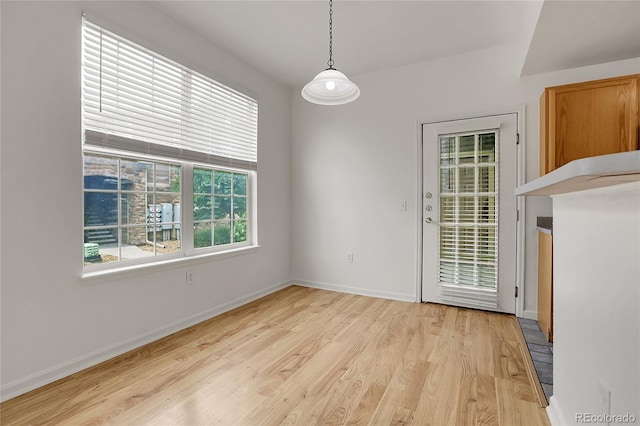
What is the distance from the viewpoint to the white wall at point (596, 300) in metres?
0.85

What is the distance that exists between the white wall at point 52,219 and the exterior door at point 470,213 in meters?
2.63

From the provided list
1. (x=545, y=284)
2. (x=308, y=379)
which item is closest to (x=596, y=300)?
Answer: (x=308, y=379)

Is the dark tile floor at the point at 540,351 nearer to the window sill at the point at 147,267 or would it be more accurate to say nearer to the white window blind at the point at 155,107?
the window sill at the point at 147,267

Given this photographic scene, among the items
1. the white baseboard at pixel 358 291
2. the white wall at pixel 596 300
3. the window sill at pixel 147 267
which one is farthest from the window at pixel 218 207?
the white wall at pixel 596 300

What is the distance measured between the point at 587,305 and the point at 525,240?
214cm

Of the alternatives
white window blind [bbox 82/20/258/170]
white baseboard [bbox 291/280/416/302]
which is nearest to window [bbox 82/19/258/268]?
white window blind [bbox 82/20/258/170]

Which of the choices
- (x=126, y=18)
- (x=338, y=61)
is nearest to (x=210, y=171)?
(x=126, y=18)

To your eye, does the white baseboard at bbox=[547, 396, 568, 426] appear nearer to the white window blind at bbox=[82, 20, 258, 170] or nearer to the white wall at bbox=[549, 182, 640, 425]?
the white wall at bbox=[549, 182, 640, 425]

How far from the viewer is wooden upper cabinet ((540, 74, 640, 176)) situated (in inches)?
96.4

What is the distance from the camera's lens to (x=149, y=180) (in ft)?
8.58

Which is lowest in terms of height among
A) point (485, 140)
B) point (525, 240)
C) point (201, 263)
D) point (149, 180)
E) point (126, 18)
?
point (201, 263)

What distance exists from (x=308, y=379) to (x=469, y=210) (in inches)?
91.1

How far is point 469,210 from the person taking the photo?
326 centimetres

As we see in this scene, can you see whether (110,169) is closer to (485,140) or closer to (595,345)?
(595,345)
